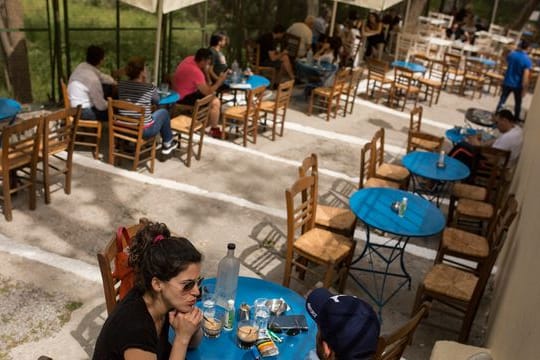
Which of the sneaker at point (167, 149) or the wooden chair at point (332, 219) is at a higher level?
the wooden chair at point (332, 219)

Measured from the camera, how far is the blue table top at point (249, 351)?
321 centimetres

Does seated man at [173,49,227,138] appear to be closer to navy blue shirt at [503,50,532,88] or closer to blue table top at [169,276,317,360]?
blue table top at [169,276,317,360]

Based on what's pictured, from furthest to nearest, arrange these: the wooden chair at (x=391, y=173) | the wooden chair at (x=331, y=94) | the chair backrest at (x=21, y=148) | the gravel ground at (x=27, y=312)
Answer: the wooden chair at (x=331, y=94) < the wooden chair at (x=391, y=173) < the chair backrest at (x=21, y=148) < the gravel ground at (x=27, y=312)

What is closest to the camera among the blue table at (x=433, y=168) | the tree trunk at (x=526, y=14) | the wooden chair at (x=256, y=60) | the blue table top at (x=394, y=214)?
the blue table top at (x=394, y=214)

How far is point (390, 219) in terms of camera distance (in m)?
5.35

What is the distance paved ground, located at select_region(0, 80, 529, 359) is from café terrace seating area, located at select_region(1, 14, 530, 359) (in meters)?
0.02

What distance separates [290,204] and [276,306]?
4.76 ft

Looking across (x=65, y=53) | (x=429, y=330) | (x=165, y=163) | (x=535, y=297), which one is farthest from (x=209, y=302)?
(x=65, y=53)

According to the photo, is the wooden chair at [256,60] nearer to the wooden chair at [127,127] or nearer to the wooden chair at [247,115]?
the wooden chair at [247,115]

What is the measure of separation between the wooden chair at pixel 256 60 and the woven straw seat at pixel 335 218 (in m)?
6.84

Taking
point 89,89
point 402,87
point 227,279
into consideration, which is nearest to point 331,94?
point 402,87

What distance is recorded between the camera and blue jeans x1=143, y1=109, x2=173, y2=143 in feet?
24.6

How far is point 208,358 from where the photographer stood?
10.4ft

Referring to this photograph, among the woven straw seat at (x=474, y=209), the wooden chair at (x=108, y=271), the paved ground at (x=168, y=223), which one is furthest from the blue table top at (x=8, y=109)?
the woven straw seat at (x=474, y=209)
